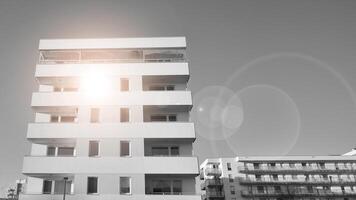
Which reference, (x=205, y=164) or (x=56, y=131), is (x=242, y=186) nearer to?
(x=205, y=164)

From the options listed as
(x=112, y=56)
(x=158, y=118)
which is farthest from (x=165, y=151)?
(x=112, y=56)

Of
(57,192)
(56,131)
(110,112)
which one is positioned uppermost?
(110,112)

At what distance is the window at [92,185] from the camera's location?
2330 cm

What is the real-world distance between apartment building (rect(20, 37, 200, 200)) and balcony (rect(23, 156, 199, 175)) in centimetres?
7

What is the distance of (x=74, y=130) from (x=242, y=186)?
6746 centimetres

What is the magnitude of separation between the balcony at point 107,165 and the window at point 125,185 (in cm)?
54

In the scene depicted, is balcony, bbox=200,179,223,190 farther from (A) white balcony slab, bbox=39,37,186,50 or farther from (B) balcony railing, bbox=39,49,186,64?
(A) white balcony slab, bbox=39,37,186,50

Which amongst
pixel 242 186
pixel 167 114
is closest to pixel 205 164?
pixel 242 186

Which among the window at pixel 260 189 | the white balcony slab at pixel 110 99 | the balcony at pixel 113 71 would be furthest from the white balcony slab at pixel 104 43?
the window at pixel 260 189

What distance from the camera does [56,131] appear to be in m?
25.2

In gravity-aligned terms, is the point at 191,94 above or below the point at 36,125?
above

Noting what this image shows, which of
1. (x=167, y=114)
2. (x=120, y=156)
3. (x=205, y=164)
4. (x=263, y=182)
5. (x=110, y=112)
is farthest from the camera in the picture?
(x=205, y=164)

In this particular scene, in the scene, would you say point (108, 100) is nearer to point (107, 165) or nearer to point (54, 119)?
point (54, 119)

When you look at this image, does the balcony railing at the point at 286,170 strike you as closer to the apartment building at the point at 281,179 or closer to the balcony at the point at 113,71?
the apartment building at the point at 281,179
